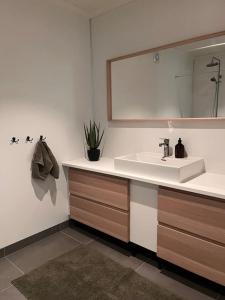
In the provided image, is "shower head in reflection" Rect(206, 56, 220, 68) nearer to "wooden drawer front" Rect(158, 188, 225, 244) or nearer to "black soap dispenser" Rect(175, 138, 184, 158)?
"black soap dispenser" Rect(175, 138, 184, 158)

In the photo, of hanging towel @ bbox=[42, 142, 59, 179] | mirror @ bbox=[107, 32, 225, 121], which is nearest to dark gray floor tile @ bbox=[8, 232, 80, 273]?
hanging towel @ bbox=[42, 142, 59, 179]

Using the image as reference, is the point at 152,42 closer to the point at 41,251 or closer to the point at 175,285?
the point at 175,285

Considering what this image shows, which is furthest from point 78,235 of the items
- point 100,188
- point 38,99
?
point 38,99

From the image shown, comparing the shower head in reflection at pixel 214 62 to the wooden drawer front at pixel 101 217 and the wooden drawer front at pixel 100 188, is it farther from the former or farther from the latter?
the wooden drawer front at pixel 101 217

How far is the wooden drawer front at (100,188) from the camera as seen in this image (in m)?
2.10

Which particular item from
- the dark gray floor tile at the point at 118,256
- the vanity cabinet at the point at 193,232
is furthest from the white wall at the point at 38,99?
the vanity cabinet at the point at 193,232

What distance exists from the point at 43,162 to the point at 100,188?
2.01 ft

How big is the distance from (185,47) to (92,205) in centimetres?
170

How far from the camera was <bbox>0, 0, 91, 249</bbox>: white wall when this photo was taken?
2100mm

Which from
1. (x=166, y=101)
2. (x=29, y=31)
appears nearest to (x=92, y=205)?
(x=166, y=101)

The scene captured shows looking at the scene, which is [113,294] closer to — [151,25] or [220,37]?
[220,37]

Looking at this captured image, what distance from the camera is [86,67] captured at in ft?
8.98

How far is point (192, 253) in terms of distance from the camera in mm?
1701

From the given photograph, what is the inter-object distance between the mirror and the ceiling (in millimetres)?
528
